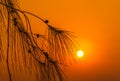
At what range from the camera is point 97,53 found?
1772 millimetres

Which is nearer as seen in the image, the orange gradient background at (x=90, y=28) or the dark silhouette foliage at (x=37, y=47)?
the dark silhouette foliage at (x=37, y=47)

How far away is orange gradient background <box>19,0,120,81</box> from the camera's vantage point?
4.98 feet

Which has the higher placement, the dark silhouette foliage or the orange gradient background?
the orange gradient background

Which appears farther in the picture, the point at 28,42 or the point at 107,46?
the point at 107,46

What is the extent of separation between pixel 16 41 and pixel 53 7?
33.0 inches

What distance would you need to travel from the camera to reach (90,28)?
1657 millimetres

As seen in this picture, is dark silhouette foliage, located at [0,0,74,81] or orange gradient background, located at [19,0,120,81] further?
orange gradient background, located at [19,0,120,81]

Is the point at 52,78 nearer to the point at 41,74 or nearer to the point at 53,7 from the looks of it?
the point at 41,74

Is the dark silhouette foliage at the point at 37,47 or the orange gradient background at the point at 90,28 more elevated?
the orange gradient background at the point at 90,28

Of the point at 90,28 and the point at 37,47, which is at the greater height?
the point at 90,28

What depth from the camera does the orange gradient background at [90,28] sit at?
4.98ft

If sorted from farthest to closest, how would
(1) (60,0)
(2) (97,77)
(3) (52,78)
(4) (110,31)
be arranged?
(2) (97,77)
(4) (110,31)
(1) (60,0)
(3) (52,78)

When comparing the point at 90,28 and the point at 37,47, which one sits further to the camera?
the point at 90,28

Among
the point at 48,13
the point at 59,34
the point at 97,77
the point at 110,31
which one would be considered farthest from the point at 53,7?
the point at 59,34
